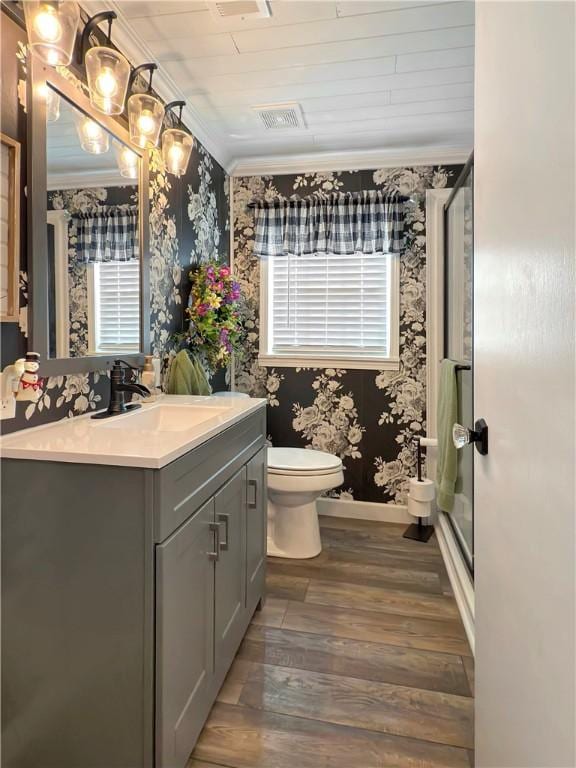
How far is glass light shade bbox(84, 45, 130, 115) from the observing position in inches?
57.0

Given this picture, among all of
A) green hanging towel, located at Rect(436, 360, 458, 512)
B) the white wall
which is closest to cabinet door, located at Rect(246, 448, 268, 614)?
the white wall

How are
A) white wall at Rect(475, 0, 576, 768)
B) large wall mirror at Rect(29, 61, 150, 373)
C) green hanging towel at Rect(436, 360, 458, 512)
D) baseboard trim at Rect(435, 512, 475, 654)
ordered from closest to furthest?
white wall at Rect(475, 0, 576, 768)
large wall mirror at Rect(29, 61, 150, 373)
baseboard trim at Rect(435, 512, 475, 654)
green hanging towel at Rect(436, 360, 458, 512)

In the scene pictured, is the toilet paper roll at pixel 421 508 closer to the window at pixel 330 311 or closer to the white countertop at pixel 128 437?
the window at pixel 330 311

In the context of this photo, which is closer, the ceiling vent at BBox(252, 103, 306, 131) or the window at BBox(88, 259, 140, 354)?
the window at BBox(88, 259, 140, 354)

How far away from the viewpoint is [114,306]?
1736 millimetres

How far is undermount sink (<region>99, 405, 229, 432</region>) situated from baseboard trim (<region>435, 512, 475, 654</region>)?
1315 mm

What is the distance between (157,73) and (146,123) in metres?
0.41

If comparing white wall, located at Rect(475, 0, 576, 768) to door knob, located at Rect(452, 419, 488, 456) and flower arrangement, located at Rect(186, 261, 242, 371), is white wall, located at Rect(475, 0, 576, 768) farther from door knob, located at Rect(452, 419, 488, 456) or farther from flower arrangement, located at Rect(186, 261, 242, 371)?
flower arrangement, located at Rect(186, 261, 242, 371)

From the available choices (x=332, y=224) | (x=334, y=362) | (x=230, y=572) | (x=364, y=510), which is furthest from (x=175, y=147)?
(x=364, y=510)

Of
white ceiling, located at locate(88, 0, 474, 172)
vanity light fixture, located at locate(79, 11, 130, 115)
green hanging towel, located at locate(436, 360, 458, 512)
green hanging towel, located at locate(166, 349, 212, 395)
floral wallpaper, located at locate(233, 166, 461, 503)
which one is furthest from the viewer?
floral wallpaper, located at locate(233, 166, 461, 503)

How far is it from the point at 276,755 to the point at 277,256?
2.60 m

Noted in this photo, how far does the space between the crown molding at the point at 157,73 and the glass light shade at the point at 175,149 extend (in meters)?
0.24

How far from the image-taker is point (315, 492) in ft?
7.64

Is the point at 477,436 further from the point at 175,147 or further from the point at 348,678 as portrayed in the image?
the point at 175,147
